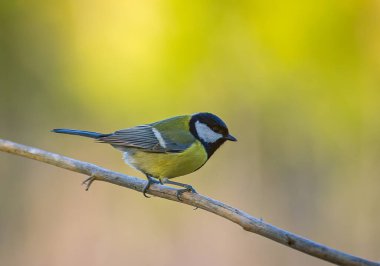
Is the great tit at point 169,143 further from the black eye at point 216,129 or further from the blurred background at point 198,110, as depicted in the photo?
the blurred background at point 198,110

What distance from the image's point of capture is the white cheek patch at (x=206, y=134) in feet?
8.33

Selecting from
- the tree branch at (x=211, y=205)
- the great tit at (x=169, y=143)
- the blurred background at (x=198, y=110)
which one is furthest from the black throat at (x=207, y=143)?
the blurred background at (x=198, y=110)

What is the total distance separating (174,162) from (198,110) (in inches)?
101

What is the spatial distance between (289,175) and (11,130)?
101 inches

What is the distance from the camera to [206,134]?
8.41 feet

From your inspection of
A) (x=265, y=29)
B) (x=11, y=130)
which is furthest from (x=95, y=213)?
(x=265, y=29)

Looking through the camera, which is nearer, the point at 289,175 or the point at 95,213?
the point at 95,213

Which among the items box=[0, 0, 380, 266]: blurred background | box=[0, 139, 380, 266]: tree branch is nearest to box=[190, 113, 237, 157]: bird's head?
box=[0, 139, 380, 266]: tree branch

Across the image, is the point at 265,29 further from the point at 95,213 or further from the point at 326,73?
the point at 95,213

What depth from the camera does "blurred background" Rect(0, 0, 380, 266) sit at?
4074 millimetres

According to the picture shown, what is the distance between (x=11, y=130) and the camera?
4.61 metres

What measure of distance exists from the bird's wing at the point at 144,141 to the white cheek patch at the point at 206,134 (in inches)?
3.8

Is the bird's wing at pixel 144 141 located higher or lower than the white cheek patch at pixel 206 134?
lower

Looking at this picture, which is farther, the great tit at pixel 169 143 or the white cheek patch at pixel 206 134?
the white cheek patch at pixel 206 134
